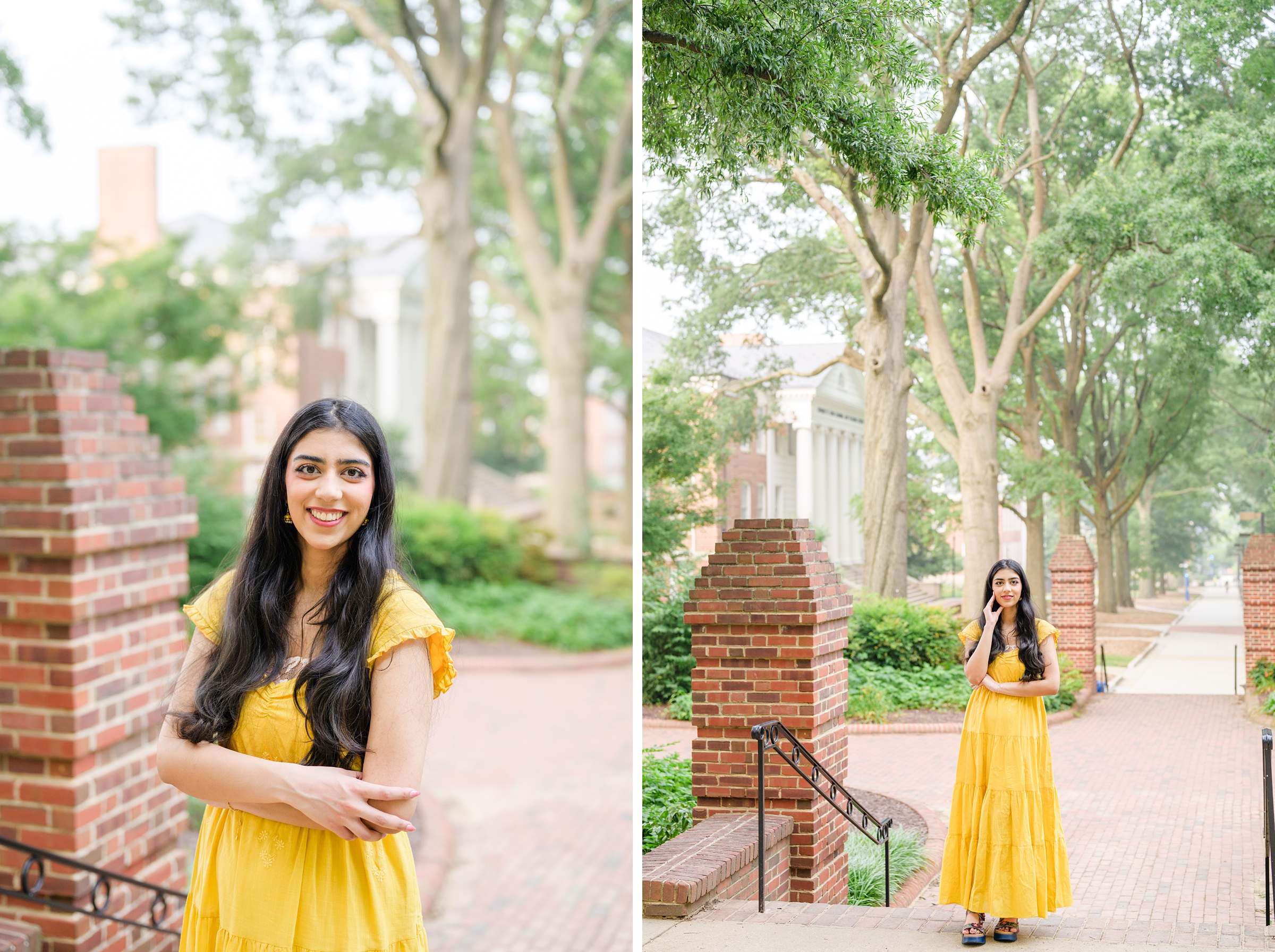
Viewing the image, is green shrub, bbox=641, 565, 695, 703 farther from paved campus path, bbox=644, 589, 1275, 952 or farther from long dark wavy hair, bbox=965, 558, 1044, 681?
long dark wavy hair, bbox=965, 558, 1044, 681

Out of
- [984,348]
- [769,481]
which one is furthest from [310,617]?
[984,348]

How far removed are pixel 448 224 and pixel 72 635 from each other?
1267 cm

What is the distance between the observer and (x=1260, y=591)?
3.26m

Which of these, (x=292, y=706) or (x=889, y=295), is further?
(x=889, y=295)

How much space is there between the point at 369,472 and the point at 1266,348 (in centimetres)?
266

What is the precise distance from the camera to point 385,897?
2.00 m

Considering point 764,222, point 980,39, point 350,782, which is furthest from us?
point 764,222

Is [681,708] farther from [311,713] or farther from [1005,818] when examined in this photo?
[311,713]

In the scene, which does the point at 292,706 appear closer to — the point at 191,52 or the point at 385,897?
the point at 385,897

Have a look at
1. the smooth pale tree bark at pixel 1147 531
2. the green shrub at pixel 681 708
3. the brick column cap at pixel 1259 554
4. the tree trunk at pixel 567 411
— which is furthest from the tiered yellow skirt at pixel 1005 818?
the tree trunk at pixel 567 411

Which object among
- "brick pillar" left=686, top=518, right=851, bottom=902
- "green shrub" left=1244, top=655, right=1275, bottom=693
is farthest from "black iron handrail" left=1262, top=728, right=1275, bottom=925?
"brick pillar" left=686, top=518, right=851, bottom=902

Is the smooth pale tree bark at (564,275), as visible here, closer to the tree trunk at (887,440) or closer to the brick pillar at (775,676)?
the brick pillar at (775,676)

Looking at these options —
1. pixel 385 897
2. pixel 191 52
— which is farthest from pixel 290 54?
pixel 385 897

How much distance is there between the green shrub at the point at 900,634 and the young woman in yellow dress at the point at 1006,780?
0.10 m
